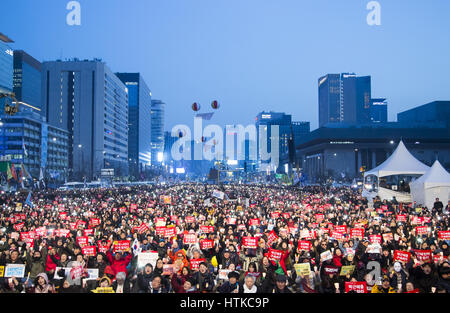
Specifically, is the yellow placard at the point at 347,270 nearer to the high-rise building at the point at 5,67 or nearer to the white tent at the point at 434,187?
the white tent at the point at 434,187

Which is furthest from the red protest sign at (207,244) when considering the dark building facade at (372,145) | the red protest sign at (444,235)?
the dark building facade at (372,145)

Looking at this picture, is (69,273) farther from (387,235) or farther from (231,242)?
(387,235)

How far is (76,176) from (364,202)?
9163cm

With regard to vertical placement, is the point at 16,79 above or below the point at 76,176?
above

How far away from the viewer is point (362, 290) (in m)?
8.48

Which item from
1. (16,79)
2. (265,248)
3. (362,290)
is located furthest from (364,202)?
(16,79)

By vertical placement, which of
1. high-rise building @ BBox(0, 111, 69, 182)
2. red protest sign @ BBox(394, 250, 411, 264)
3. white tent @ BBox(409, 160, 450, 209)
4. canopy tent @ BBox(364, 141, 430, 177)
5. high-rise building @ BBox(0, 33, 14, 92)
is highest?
high-rise building @ BBox(0, 33, 14, 92)

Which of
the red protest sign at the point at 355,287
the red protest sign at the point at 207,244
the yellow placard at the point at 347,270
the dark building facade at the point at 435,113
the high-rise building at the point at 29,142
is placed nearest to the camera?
the red protest sign at the point at 355,287

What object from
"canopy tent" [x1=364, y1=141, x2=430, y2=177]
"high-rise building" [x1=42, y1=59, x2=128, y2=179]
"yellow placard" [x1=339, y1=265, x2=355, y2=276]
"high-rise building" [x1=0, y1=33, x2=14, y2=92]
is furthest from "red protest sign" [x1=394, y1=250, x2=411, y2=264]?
"high-rise building" [x1=0, y1=33, x2=14, y2=92]

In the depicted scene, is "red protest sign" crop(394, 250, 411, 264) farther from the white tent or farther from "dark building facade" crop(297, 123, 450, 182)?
"dark building facade" crop(297, 123, 450, 182)

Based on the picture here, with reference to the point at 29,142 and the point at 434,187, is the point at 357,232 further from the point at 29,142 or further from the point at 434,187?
the point at 29,142

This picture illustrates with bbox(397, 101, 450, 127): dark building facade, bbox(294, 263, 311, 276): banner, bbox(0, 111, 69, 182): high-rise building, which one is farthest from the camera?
bbox(397, 101, 450, 127): dark building facade

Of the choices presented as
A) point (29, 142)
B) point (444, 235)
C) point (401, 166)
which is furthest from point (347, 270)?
point (29, 142)
